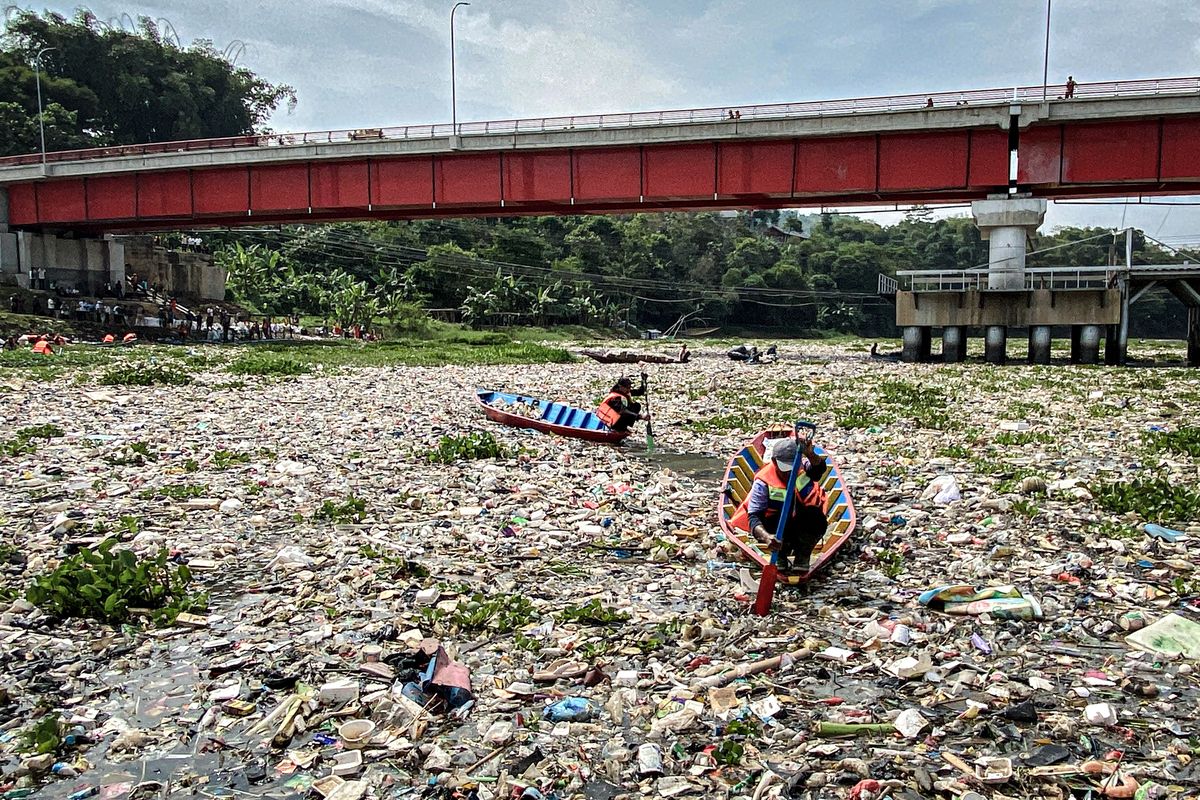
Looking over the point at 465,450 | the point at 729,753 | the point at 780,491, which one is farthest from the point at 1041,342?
the point at 729,753

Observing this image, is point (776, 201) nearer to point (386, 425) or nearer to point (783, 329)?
point (386, 425)

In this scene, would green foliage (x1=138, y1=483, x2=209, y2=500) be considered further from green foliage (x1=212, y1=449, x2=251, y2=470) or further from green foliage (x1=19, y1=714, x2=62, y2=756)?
green foliage (x1=19, y1=714, x2=62, y2=756)

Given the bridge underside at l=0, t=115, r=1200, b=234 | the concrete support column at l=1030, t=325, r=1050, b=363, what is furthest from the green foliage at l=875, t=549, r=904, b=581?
the concrete support column at l=1030, t=325, r=1050, b=363

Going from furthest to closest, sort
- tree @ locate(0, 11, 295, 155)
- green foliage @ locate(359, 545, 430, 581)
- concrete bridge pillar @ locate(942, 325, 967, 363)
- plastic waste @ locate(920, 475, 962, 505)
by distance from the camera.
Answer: tree @ locate(0, 11, 295, 155), concrete bridge pillar @ locate(942, 325, 967, 363), plastic waste @ locate(920, 475, 962, 505), green foliage @ locate(359, 545, 430, 581)

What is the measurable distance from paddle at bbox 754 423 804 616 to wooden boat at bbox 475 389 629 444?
25.2ft

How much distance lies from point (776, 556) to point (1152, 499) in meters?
5.01

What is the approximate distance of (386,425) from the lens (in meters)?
15.8

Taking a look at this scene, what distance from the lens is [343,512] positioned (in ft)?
31.0

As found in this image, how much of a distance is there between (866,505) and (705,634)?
472 centimetres

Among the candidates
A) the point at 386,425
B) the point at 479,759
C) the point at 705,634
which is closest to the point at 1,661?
the point at 479,759

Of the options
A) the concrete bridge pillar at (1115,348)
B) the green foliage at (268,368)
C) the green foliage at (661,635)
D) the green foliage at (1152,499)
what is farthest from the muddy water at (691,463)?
the concrete bridge pillar at (1115,348)

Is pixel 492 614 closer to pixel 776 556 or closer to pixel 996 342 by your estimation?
pixel 776 556

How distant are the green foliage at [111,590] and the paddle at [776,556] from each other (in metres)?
4.67

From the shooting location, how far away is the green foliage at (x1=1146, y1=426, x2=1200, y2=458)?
39.4 ft
